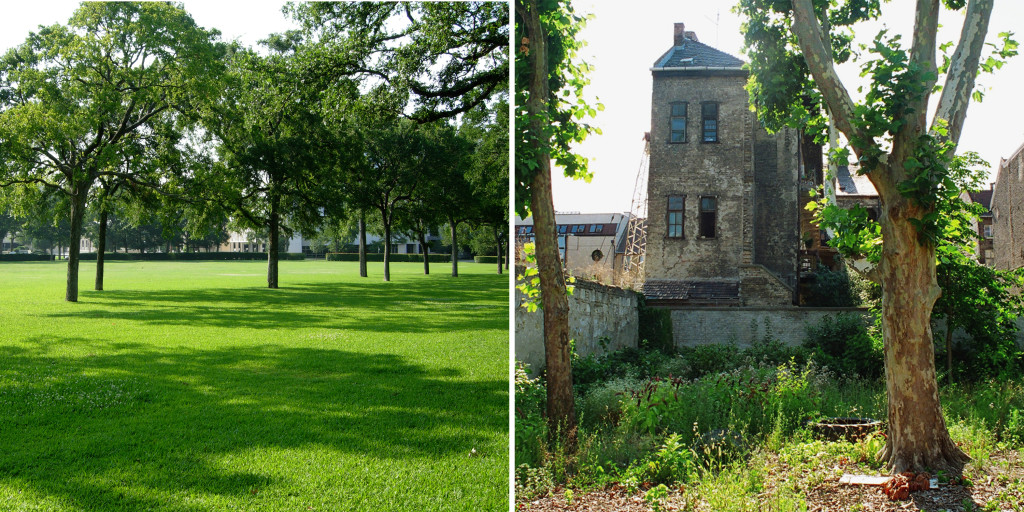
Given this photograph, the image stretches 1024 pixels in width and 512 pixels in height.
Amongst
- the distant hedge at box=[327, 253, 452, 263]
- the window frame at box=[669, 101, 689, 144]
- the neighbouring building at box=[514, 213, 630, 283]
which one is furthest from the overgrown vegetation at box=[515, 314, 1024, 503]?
the distant hedge at box=[327, 253, 452, 263]

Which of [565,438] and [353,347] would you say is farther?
[353,347]

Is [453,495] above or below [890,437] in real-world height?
below

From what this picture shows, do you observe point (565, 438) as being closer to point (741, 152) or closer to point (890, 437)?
point (890, 437)

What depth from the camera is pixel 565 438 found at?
453 cm

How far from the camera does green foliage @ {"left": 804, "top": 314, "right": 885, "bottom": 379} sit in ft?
24.5

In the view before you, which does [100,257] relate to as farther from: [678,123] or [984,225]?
[984,225]

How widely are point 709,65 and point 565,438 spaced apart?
3326 mm

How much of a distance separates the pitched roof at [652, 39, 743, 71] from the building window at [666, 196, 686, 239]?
41.3 inches

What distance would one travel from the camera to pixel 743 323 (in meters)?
7.47

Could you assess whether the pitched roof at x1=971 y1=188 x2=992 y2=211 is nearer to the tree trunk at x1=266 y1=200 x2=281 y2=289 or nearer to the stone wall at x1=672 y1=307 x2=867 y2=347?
the stone wall at x1=672 y1=307 x2=867 y2=347

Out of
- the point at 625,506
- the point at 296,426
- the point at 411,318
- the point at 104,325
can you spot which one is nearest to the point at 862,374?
the point at 625,506

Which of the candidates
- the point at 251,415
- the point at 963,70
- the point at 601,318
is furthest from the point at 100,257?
the point at 963,70

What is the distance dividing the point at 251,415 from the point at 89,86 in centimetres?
1355

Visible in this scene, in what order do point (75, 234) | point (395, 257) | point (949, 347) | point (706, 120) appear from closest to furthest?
1. point (706, 120)
2. point (949, 347)
3. point (75, 234)
4. point (395, 257)
